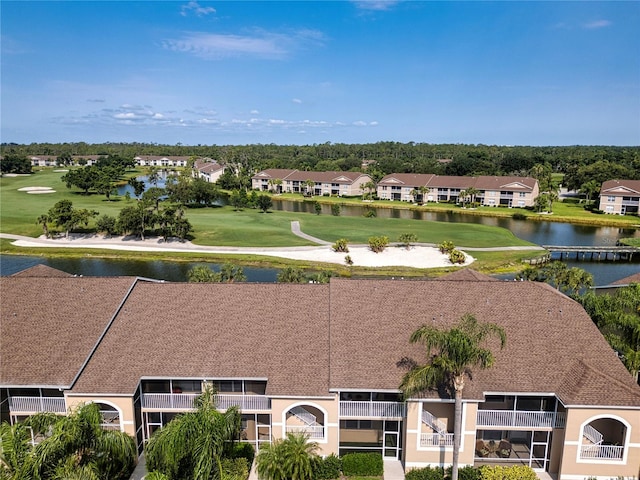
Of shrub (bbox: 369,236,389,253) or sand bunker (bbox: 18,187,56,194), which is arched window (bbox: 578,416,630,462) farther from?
sand bunker (bbox: 18,187,56,194)

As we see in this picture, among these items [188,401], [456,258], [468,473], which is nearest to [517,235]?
[456,258]

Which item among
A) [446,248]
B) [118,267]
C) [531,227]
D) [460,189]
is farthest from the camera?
[460,189]

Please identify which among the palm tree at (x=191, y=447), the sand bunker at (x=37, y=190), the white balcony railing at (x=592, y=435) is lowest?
the white balcony railing at (x=592, y=435)

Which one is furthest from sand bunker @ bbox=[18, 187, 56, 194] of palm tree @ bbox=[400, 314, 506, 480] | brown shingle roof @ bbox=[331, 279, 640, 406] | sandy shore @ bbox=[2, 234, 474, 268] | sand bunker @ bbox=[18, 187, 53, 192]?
palm tree @ bbox=[400, 314, 506, 480]

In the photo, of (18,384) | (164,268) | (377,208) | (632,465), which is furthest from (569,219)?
(18,384)

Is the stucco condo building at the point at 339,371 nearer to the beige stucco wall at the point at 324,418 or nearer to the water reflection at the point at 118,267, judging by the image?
the beige stucco wall at the point at 324,418

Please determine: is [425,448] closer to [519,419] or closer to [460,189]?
[519,419]

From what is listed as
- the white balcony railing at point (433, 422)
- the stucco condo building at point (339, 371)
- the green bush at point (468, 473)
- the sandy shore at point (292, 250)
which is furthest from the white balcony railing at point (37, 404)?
the sandy shore at point (292, 250)

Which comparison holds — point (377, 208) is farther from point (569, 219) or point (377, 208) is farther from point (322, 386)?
point (322, 386)
